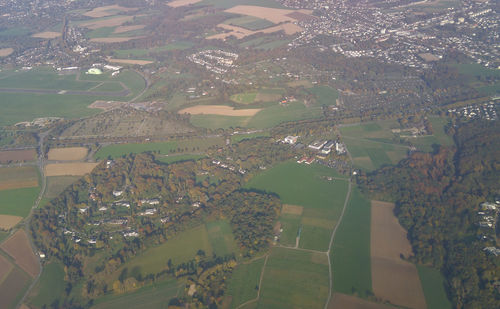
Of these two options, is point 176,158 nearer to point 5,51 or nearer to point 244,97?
point 244,97

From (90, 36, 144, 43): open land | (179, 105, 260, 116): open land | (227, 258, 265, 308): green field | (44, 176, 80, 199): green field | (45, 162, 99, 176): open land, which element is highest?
(90, 36, 144, 43): open land

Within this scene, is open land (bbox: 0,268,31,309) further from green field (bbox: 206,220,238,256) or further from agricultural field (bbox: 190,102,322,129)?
agricultural field (bbox: 190,102,322,129)

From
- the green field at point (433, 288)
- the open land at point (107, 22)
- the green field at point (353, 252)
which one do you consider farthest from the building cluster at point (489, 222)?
the open land at point (107, 22)

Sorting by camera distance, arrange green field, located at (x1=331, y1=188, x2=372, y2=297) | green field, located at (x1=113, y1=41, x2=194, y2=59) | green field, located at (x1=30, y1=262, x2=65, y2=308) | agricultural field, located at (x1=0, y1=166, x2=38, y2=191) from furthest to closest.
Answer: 1. green field, located at (x1=113, y1=41, x2=194, y2=59)
2. agricultural field, located at (x1=0, y1=166, x2=38, y2=191)
3. green field, located at (x1=30, y1=262, x2=65, y2=308)
4. green field, located at (x1=331, y1=188, x2=372, y2=297)

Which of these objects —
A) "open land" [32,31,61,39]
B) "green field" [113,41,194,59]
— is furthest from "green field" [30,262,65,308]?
"open land" [32,31,61,39]

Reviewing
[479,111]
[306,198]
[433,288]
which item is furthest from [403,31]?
[433,288]

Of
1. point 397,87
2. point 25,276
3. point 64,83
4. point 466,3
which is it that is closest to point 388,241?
point 25,276
